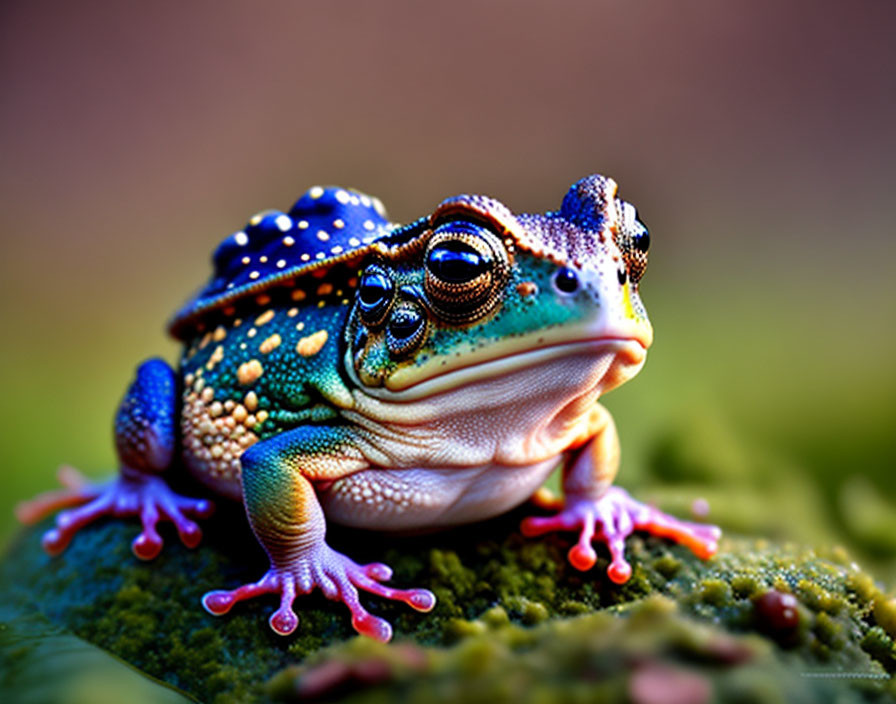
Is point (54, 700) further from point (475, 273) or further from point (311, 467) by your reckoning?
point (475, 273)

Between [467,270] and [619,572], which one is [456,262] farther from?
[619,572]

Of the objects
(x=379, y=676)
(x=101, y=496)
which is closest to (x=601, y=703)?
(x=379, y=676)

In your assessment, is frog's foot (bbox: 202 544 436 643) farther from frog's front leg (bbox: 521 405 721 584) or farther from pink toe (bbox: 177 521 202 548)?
frog's front leg (bbox: 521 405 721 584)

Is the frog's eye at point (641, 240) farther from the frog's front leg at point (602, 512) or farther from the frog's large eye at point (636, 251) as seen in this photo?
the frog's front leg at point (602, 512)

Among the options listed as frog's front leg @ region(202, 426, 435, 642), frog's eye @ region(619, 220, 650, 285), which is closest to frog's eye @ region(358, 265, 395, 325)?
frog's front leg @ region(202, 426, 435, 642)

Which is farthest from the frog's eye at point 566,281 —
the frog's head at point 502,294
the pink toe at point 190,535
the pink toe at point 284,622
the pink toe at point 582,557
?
the pink toe at point 190,535
